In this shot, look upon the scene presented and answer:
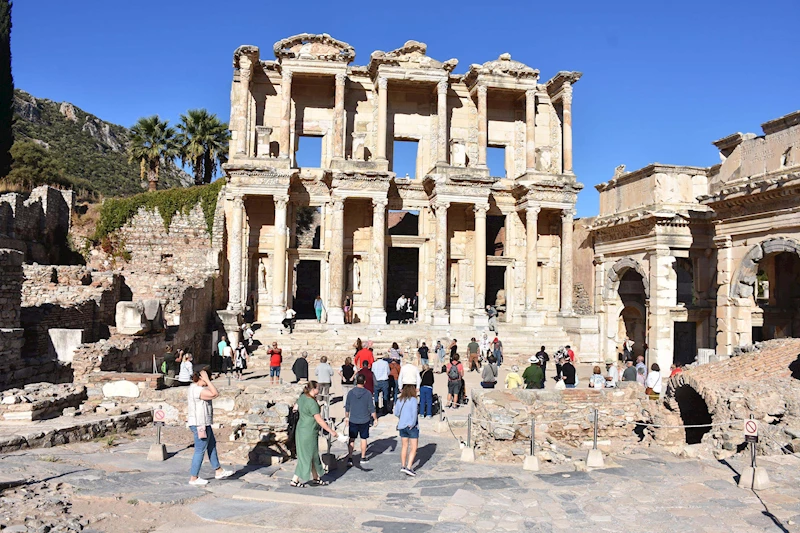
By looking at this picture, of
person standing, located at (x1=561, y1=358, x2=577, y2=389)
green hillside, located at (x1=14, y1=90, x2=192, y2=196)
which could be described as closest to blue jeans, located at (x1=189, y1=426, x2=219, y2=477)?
person standing, located at (x1=561, y1=358, x2=577, y2=389)

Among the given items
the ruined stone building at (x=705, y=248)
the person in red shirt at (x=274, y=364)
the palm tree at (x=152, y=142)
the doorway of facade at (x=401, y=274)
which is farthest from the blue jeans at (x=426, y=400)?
the palm tree at (x=152, y=142)

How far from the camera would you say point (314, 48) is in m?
28.5

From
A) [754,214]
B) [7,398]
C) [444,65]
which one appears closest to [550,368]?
[754,214]

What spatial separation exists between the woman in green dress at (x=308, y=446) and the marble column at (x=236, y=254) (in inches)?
763

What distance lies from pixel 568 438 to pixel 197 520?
27.6 feet

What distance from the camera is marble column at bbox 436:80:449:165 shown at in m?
29.0

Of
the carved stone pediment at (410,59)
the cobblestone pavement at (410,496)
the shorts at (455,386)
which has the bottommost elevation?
the cobblestone pavement at (410,496)

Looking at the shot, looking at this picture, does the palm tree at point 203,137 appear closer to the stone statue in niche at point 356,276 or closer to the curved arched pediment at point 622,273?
the stone statue in niche at point 356,276

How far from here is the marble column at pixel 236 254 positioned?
2683 cm

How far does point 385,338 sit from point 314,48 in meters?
13.5

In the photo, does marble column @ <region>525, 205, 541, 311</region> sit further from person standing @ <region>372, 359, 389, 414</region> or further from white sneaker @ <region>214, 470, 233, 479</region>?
white sneaker @ <region>214, 470, 233, 479</region>

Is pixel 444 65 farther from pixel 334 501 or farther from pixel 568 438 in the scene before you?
pixel 334 501

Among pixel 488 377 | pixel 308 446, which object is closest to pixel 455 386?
pixel 488 377

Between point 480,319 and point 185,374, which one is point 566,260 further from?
point 185,374
